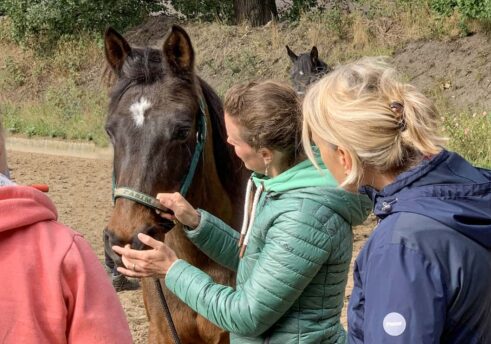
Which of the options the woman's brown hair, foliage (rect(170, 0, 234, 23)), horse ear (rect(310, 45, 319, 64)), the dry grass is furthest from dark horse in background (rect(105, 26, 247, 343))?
foliage (rect(170, 0, 234, 23))

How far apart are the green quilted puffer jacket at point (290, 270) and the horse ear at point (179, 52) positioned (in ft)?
3.96

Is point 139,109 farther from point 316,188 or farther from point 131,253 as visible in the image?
point 316,188

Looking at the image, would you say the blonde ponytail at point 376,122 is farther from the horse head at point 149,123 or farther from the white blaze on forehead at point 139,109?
the white blaze on forehead at point 139,109

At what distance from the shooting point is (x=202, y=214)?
2.96 meters

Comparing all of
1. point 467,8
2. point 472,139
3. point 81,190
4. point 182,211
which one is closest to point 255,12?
point 467,8

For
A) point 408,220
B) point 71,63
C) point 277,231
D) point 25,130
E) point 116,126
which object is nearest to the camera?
point 408,220

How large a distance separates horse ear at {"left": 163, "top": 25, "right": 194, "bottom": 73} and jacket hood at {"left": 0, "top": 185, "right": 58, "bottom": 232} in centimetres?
199

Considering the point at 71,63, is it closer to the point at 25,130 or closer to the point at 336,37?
the point at 25,130

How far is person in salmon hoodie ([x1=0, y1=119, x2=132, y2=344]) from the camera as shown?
1637mm

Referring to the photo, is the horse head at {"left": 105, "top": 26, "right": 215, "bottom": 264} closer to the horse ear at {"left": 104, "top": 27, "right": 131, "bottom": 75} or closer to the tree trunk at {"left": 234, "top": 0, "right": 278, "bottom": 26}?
the horse ear at {"left": 104, "top": 27, "right": 131, "bottom": 75}

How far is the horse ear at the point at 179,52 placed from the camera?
142 inches

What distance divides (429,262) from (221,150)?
7.15ft

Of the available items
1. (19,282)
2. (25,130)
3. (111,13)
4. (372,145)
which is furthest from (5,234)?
(111,13)

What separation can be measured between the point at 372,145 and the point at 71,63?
53.3ft
